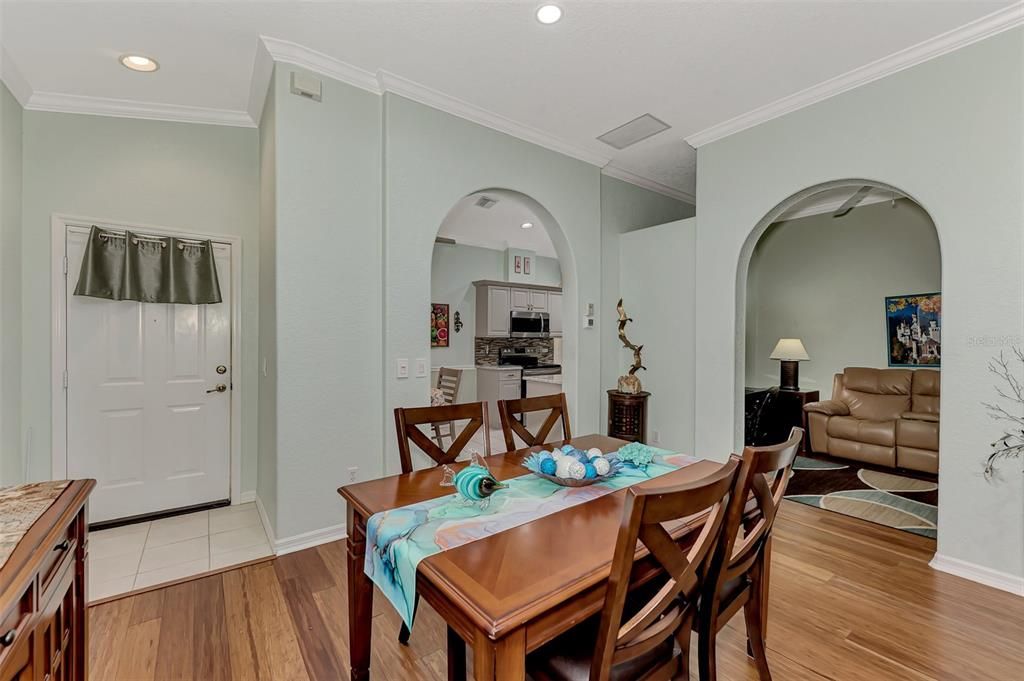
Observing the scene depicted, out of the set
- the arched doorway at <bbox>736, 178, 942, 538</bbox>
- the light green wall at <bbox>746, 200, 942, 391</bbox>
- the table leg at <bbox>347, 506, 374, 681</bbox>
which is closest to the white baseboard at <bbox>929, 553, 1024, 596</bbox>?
the arched doorway at <bbox>736, 178, 942, 538</bbox>

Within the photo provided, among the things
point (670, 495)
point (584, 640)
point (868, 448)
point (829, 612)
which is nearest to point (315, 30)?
point (670, 495)

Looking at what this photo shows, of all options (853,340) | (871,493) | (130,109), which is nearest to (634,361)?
(871,493)

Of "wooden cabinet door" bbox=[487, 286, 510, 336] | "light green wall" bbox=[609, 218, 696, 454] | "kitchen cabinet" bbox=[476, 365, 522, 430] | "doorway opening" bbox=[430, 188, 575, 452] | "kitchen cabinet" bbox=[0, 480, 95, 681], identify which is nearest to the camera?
"kitchen cabinet" bbox=[0, 480, 95, 681]

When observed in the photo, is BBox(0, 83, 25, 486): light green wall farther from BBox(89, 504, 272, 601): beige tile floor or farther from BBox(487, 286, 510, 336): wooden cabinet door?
BBox(487, 286, 510, 336): wooden cabinet door

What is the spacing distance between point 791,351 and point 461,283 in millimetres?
4574

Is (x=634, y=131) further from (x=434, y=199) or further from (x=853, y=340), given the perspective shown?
→ (x=853, y=340)

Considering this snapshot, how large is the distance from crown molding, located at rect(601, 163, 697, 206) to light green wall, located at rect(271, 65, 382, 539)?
233 cm

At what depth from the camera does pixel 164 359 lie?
3.20 metres

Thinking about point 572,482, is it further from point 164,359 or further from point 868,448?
point 868,448

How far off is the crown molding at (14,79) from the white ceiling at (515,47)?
0.02 metres

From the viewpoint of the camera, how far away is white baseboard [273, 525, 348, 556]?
2617 mm

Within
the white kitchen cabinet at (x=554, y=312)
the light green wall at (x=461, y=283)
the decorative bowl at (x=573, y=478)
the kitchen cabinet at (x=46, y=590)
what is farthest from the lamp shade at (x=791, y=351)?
the kitchen cabinet at (x=46, y=590)

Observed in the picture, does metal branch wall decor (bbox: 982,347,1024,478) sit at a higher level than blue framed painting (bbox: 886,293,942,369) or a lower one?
lower

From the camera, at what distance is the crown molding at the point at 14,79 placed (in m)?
2.47
